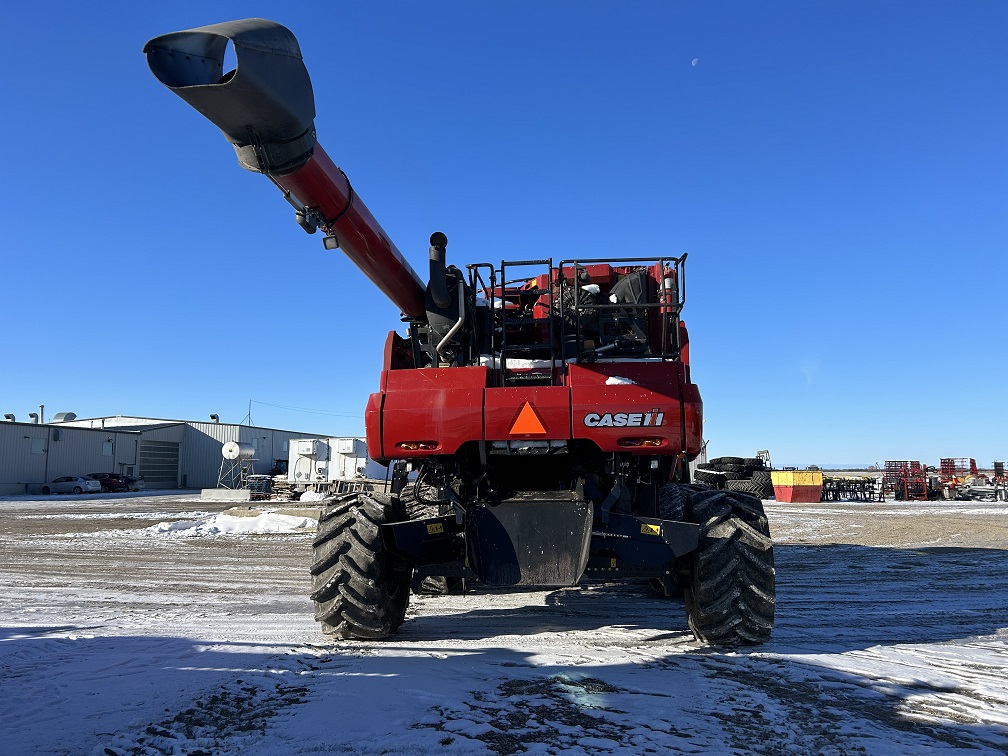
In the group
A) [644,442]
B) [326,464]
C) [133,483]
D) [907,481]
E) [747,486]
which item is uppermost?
[644,442]

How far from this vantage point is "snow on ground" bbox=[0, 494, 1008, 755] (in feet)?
11.0

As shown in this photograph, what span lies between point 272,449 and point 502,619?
59.9m

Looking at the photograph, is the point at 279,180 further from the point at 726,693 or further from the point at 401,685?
the point at 726,693

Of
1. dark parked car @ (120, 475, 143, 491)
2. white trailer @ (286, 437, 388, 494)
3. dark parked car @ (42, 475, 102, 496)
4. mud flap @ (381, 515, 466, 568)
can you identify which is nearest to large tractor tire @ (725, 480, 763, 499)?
mud flap @ (381, 515, 466, 568)

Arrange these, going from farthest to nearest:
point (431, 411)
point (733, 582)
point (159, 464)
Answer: point (159, 464)
point (431, 411)
point (733, 582)

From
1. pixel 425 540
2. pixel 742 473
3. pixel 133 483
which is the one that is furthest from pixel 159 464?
pixel 425 540

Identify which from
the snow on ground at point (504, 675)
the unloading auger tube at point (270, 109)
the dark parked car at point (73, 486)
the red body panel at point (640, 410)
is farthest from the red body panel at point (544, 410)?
the dark parked car at point (73, 486)

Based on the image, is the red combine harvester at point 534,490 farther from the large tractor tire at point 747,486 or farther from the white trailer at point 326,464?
the white trailer at point 326,464

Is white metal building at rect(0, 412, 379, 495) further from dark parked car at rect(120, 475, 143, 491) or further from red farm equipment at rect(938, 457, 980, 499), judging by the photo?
red farm equipment at rect(938, 457, 980, 499)

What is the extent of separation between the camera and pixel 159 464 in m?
55.7

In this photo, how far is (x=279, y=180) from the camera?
4.20m

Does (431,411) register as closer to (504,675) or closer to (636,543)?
(636,543)

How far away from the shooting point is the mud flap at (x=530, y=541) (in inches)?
203

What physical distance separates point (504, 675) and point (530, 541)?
1095 millimetres
